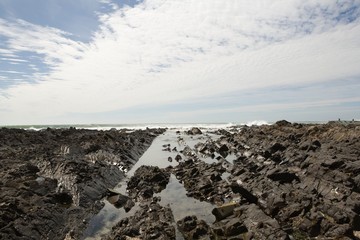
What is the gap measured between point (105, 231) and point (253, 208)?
24.4ft

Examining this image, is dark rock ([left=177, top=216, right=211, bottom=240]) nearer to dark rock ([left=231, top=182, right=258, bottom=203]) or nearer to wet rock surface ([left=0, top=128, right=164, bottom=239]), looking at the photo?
dark rock ([left=231, top=182, right=258, bottom=203])

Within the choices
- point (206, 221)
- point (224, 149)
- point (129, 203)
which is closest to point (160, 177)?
point (129, 203)

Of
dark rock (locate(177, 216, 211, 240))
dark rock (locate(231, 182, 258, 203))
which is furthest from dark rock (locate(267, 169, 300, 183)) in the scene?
dark rock (locate(177, 216, 211, 240))

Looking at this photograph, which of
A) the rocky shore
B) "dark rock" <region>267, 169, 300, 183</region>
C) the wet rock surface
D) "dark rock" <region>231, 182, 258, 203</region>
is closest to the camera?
the rocky shore

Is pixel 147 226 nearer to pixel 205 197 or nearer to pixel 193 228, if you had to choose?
pixel 193 228

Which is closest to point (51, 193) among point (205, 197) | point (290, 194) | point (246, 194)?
point (205, 197)

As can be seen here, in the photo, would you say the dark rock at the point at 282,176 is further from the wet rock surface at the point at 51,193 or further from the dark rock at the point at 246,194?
the wet rock surface at the point at 51,193

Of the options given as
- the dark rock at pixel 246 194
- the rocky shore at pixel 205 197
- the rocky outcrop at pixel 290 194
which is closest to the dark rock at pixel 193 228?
the rocky shore at pixel 205 197

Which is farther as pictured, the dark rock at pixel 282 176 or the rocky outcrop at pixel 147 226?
the dark rock at pixel 282 176

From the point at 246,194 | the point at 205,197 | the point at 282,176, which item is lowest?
the point at 205,197

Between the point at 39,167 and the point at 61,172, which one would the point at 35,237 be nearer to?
the point at 61,172

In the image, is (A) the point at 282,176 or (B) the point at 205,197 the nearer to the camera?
(B) the point at 205,197

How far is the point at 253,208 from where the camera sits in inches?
585

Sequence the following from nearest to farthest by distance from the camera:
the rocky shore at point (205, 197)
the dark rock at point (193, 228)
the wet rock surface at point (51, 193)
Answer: the rocky shore at point (205, 197) < the dark rock at point (193, 228) < the wet rock surface at point (51, 193)
